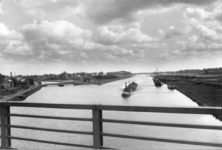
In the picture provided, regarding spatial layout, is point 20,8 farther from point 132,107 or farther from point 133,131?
point 133,131

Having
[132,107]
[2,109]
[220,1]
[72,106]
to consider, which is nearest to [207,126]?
[132,107]

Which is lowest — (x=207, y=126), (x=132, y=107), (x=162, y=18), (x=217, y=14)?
(x=207, y=126)

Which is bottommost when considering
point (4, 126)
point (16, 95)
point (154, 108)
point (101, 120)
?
point (16, 95)

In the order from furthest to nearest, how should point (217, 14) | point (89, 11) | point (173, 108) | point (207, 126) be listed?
point (89, 11) < point (217, 14) < point (173, 108) < point (207, 126)

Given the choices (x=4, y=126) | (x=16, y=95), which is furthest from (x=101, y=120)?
(x=16, y=95)

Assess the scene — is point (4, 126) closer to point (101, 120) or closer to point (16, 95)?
point (101, 120)

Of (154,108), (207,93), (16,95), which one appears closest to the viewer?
(154,108)

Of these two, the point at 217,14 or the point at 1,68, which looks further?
the point at 1,68

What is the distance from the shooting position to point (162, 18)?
4535 millimetres

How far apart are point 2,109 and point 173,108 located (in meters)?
2.19

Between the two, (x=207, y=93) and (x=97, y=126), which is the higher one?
(x=97, y=126)

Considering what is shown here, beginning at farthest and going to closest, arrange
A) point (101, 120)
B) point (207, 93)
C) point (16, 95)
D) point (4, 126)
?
1. point (16, 95)
2. point (207, 93)
3. point (4, 126)
4. point (101, 120)

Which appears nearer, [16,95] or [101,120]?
[101,120]

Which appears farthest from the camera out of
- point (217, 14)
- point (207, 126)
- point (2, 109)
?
point (217, 14)
